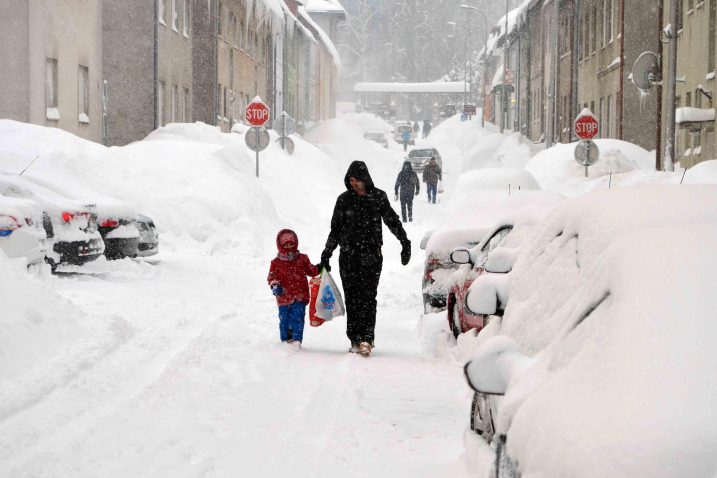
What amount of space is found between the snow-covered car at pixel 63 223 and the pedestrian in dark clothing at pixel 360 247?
489 centimetres

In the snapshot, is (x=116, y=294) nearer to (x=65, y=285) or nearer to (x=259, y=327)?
(x=65, y=285)

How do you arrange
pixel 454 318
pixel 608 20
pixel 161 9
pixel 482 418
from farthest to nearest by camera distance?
pixel 608 20 → pixel 161 9 → pixel 454 318 → pixel 482 418

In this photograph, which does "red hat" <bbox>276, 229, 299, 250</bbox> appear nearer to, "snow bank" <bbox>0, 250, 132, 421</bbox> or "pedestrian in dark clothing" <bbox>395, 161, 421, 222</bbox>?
"snow bank" <bbox>0, 250, 132, 421</bbox>

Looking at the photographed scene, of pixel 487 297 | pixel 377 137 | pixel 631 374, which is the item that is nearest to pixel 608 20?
pixel 487 297

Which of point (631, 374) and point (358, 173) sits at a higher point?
point (358, 173)

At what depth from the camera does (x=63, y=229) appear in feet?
47.0

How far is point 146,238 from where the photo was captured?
16984 millimetres

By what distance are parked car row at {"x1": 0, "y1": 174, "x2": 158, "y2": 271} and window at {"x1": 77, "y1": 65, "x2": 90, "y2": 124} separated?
12274mm

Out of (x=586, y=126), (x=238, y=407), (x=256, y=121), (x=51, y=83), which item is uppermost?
(x=51, y=83)

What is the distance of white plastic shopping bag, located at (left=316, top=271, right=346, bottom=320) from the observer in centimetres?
1016

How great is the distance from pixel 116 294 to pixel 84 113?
16.5m

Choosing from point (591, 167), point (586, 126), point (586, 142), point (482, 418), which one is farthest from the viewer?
point (591, 167)

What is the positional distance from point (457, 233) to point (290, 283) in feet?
5.80

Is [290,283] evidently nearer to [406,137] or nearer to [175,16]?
[175,16]
